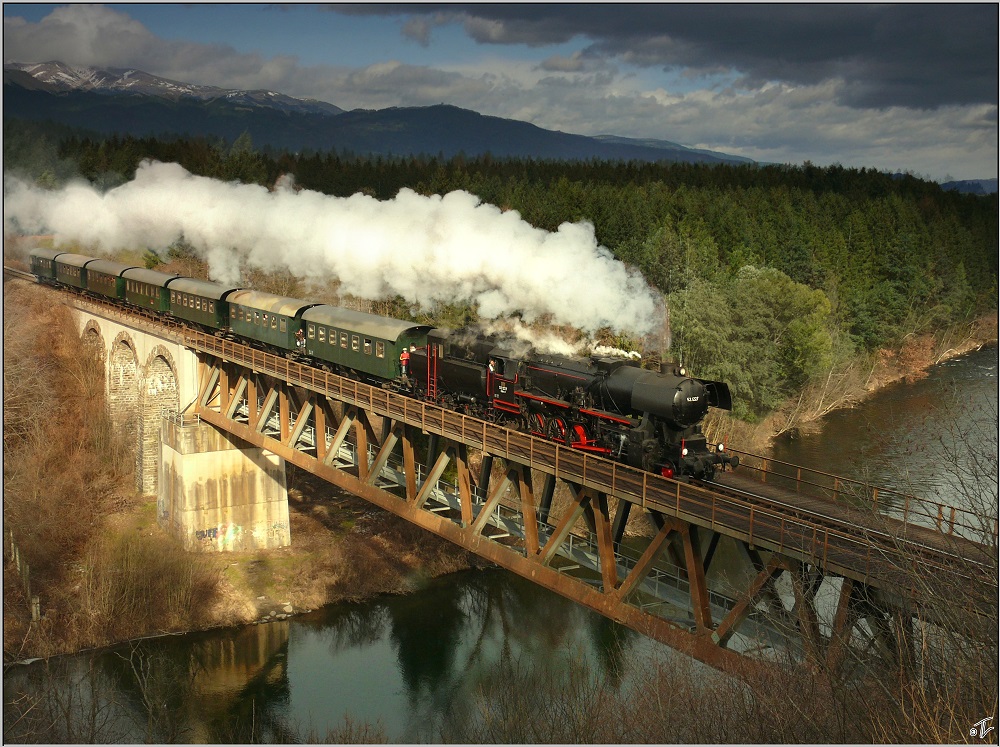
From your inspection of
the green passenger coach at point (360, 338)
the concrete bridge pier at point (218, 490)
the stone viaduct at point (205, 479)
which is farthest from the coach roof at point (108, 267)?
the green passenger coach at point (360, 338)

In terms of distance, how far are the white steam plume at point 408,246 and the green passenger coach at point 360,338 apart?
8.55ft

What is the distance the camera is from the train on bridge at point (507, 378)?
68.8ft

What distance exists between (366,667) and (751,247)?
44.1 meters

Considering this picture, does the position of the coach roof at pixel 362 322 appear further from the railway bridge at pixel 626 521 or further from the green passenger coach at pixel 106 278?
the green passenger coach at pixel 106 278

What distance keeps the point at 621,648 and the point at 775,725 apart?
17917 mm

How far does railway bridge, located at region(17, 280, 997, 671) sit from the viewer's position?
15.4 metres

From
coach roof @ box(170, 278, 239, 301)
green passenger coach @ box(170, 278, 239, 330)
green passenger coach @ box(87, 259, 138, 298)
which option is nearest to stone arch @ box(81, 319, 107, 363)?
green passenger coach @ box(87, 259, 138, 298)

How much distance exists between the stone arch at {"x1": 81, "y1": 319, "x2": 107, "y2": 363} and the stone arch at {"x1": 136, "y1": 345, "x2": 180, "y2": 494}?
5.98 meters

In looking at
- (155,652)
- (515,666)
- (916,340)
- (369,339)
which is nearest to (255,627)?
(155,652)

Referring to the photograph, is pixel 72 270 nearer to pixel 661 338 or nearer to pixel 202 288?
pixel 202 288

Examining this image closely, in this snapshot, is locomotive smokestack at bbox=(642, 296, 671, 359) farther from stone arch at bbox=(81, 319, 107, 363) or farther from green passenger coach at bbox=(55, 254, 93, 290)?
green passenger coach at bbox=(55, 254, 93, 290)

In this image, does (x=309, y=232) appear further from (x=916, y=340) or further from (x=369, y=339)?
(x=916, y=340)

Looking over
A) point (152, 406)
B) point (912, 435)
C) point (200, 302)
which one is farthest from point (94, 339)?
point (912, 435)

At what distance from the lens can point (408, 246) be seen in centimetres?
3419
